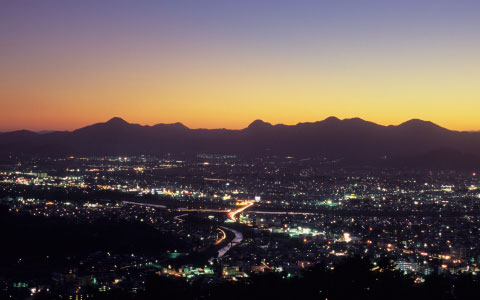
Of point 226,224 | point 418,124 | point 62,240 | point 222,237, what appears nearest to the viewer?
point 62,240

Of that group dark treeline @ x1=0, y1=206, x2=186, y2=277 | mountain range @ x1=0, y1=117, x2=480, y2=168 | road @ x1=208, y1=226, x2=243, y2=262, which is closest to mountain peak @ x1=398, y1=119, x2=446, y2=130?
mountain range @ x1=0, y1=117, x2=480, y2=168

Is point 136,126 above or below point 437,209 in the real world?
above

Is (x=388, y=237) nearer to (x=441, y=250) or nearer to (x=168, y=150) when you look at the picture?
(x=441, y=250)

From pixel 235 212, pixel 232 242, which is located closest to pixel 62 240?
pixel 232 242

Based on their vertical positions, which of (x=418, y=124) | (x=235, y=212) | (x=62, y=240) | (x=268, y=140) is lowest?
(x=235, y=212)

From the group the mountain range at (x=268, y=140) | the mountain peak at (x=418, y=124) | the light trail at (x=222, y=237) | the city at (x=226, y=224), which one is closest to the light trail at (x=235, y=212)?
the city at (x=226, y=224)

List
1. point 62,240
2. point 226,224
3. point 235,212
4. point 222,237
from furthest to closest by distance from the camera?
point 235,212, point 226,224, point 222,237, point 62,240

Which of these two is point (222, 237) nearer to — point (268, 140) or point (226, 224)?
point (226, 224)

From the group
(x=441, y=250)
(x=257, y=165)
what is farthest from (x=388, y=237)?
(x=257, y=165)
